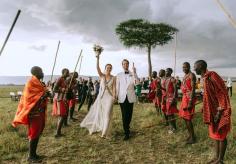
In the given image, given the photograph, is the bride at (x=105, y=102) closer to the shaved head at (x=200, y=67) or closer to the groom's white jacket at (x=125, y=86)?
the groom's white jacket at (x=125, y=86)

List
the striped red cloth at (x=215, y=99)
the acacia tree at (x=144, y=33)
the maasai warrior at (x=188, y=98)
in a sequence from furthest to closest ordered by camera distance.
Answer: the acacia tree at (x=144, y=33), the maasai warrior at (x=188, y=98), the striped red cloth at (x=215, y=99)

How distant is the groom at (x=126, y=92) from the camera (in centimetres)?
891

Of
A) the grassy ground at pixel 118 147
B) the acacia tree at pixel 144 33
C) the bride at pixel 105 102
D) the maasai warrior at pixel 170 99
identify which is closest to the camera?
the grassy ground at pixel 118 147

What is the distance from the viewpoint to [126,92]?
8.91 metres

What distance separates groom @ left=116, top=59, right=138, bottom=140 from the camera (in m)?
8.91

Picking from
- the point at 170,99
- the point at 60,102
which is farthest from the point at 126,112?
A: the point at 60,102

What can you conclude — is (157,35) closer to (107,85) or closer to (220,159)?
(107,85)

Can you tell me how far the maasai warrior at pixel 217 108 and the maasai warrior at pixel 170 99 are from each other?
9.66 ft

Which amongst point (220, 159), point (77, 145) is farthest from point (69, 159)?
point (220, 159)

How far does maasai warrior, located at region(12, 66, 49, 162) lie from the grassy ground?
0.57m

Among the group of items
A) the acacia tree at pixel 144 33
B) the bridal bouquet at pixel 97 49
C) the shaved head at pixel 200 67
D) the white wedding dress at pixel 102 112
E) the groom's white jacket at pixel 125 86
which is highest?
the acacia tree at pixel 144 33

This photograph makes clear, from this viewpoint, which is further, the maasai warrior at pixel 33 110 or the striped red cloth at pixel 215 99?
the maasai warrior at pixel 33 110

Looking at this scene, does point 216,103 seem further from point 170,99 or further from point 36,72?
point 36,72

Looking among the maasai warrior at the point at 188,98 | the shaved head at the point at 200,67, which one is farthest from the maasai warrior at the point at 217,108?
the maasai warrior at the point at 188,98
